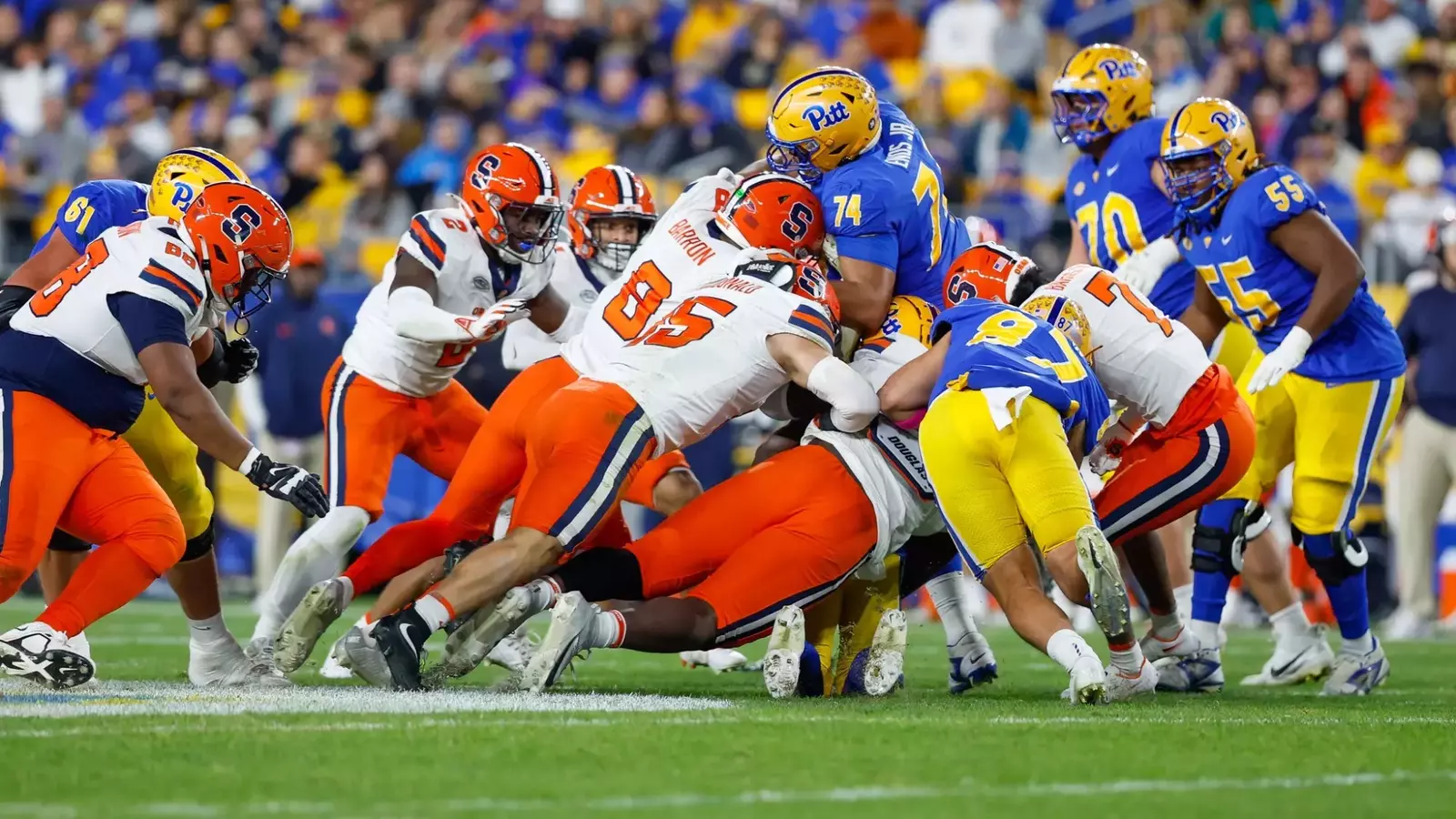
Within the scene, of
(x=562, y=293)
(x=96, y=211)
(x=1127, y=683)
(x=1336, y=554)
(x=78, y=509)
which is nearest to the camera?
(x=78, y=509)

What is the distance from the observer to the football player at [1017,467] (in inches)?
209

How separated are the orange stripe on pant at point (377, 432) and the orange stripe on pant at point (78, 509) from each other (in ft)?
4.28

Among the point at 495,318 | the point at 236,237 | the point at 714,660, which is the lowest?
the point at 714,660

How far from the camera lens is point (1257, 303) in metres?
6.92

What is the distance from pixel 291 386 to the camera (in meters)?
11.5

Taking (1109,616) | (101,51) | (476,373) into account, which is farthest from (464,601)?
(101,51)

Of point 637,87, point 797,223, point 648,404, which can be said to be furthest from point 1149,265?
point 637,87

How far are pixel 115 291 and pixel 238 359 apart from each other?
34.4 inches

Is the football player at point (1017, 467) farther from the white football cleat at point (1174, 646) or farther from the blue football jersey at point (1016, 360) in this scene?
the white football cleat at point (1174, 646)

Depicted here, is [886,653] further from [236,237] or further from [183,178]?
[183,178]

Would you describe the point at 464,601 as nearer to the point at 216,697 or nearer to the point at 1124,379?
the point at 216,697

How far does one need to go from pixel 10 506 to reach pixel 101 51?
1325 centimetres

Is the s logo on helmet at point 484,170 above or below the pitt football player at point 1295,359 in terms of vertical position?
above

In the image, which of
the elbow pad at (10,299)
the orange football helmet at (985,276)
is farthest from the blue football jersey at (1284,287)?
the elbow pad at (10,299)
